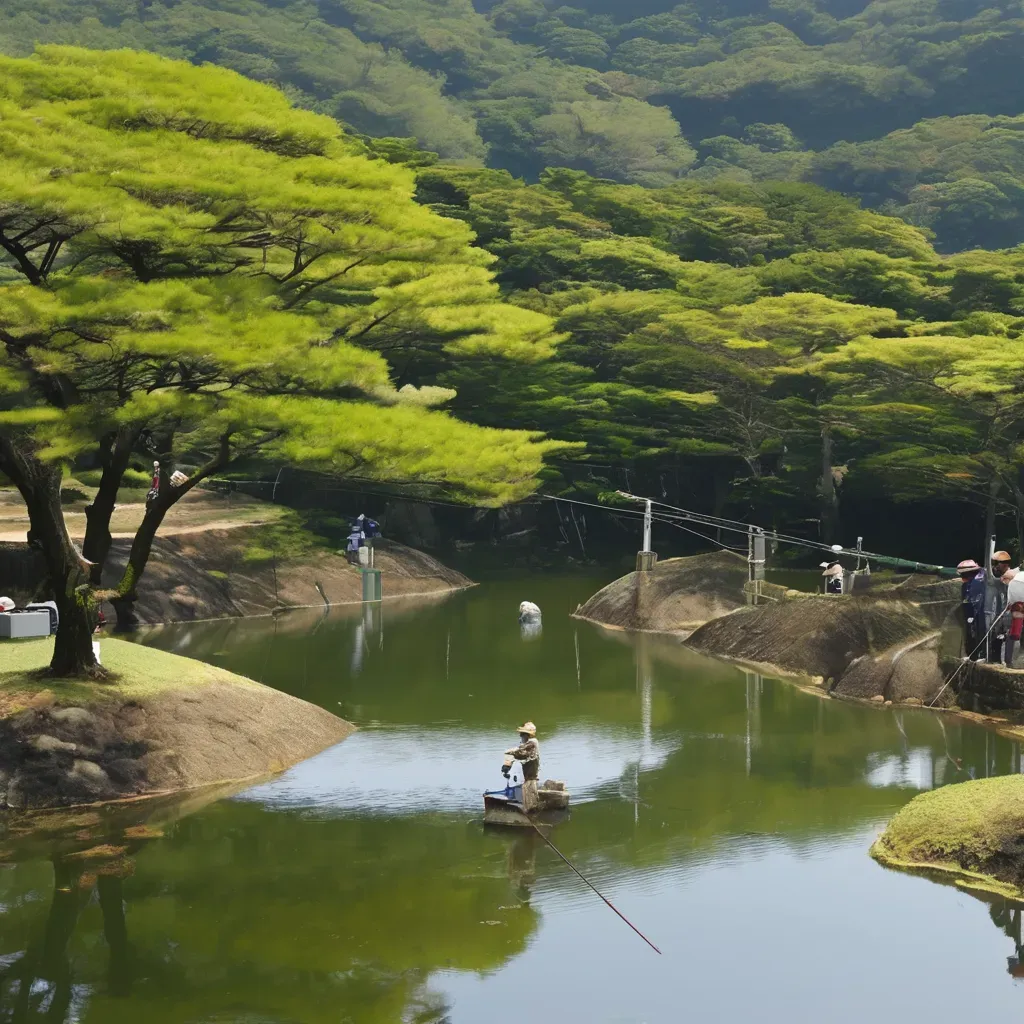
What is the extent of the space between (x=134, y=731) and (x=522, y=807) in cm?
398

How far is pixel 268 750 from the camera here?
16438 mm

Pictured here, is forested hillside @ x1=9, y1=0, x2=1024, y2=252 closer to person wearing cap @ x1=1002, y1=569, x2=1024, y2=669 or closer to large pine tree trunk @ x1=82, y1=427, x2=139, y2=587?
person wearing cap @ x1=1002, y1=569, x2=1024, y2=669

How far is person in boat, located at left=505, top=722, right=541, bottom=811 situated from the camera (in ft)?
47.1

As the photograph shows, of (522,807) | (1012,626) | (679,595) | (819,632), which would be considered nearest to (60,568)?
Result: (522,807)

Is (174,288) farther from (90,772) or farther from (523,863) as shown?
(523,863)

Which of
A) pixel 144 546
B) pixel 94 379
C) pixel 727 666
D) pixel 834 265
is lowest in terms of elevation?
pixel 727 666

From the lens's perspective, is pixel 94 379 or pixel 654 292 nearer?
pixel 94 379

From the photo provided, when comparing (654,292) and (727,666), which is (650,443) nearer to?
(654,292)

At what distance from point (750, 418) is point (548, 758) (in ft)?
73.8

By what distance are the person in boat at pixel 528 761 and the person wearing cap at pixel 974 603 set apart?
6729mm

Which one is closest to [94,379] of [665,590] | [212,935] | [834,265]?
[212,935]

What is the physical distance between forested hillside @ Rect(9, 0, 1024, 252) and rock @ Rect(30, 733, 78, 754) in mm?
76223

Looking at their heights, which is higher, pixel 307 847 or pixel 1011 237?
pixel 1011 237

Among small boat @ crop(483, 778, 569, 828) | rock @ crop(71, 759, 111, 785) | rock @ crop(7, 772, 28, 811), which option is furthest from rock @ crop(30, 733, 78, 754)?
small boat @ crop(483, 778, 569, 828)
